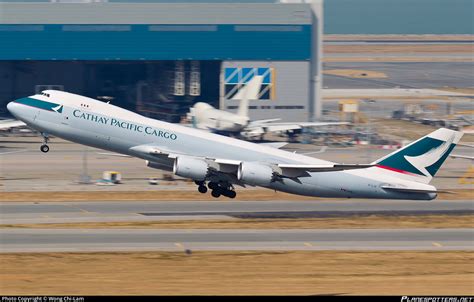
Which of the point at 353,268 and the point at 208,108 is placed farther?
the point at 208,108

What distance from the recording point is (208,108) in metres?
98.8

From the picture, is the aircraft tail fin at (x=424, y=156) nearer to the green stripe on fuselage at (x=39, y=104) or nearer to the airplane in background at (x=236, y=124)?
the green stripe on fuselage at (x=39, y=104)

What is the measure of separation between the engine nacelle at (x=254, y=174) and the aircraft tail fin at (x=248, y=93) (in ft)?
142

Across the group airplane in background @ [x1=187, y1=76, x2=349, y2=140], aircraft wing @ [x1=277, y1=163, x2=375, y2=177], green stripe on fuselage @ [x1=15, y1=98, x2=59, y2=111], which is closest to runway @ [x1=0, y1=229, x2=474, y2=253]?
aircraft wing @ [x1=277, y1=163, x2=375, y2=177]

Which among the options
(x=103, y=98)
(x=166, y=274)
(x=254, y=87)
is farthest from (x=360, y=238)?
(x=103, y=98)

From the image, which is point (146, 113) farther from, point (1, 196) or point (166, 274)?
point (166, 274)

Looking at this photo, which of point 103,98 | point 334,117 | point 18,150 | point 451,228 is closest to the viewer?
point 451,228

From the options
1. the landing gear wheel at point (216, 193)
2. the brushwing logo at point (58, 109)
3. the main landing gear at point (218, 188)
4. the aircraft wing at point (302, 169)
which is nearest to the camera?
the aircraft wing at point (302, 169)

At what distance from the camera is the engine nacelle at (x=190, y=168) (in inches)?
2170

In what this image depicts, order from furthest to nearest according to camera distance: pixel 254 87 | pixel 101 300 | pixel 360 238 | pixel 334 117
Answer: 1. pixel 334 117
2. pixel 254 87
3. pixel 360 238
4. pixel 101 300

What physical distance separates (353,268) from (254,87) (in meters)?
65.8

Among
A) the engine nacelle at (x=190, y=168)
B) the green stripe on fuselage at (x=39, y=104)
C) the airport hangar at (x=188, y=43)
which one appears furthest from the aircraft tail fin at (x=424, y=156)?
the airport hangar at (x=188, y=43)

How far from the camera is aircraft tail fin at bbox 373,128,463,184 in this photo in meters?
54.3

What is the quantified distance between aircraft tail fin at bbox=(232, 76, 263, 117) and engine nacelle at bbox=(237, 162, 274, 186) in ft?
142
